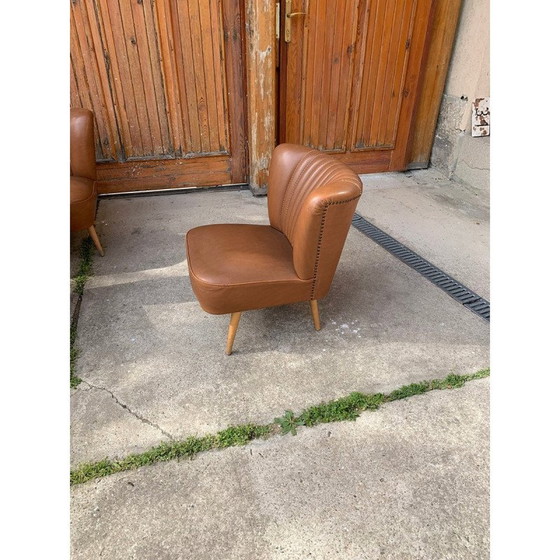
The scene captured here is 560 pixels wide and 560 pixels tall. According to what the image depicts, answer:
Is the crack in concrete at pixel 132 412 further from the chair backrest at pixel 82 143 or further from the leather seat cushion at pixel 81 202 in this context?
the chair backrest at pixel 82 143

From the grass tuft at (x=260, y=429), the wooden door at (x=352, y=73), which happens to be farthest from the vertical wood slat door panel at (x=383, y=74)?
the grass tuft at (x=260, y=429)

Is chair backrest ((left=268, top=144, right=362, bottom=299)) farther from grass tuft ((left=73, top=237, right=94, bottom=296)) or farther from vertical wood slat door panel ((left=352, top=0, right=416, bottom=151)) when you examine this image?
vertical wood slat door panel ((left=352, top=0, right=416, bottom=151))

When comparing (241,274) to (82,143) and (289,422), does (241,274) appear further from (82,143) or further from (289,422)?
(82,143)

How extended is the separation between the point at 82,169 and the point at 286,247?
4.92 feet

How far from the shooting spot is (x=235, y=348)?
201 cm

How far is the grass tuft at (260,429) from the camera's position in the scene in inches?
57.7

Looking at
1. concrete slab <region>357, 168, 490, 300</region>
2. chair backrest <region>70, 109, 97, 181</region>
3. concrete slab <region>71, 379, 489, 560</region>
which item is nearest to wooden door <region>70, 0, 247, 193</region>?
chair backrest <region>70, 109, 97, 181</region>

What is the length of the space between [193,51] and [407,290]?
2.43m

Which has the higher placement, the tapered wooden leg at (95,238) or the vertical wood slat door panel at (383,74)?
the vertical wood slat door panel at (383,74)

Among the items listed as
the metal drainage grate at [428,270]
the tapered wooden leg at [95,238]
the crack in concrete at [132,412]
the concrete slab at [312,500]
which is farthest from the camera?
the tapered wooden leg at [95,238]

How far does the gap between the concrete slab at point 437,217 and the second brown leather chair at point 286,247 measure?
117 cm

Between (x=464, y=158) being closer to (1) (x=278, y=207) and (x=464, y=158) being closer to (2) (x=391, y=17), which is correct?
(2) (x=391, y=17)
